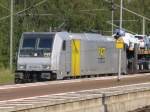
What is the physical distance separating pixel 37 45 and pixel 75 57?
413cm

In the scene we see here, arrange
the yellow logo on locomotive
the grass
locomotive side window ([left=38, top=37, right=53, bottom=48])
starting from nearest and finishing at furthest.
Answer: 1. locomotive side window ([left=38, top=37, right=53, bottom=48])
2. the grass
3. the yellow logo on locomotive

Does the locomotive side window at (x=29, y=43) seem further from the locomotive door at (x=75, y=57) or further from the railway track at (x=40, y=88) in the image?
the railway track at (x=40, y=88)

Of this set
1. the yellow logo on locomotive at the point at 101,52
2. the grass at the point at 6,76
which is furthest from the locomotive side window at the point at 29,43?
the yellow logo on locomotive at the point at 101,52

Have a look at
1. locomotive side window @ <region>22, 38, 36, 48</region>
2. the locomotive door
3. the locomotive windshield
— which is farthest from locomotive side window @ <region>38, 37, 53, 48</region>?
the locomotive door

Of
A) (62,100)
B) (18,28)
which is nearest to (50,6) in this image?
(18,28)

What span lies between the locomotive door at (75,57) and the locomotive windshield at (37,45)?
9.33 feet

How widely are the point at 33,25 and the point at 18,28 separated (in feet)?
20.9

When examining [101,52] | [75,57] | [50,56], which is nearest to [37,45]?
[50,56]

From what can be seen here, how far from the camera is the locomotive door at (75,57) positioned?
144 ft

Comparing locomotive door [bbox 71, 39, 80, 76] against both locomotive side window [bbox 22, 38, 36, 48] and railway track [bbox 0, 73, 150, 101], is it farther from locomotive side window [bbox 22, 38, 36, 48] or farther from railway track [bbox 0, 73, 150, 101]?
railway track [bbox 0, 73, 150, 101]

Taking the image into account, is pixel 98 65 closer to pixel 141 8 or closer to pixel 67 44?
pixel 67 44

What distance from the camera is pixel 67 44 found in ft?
142

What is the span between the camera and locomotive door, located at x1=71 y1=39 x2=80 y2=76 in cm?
4394

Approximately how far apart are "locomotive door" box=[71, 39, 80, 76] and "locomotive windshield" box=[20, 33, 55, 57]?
9.33ft
